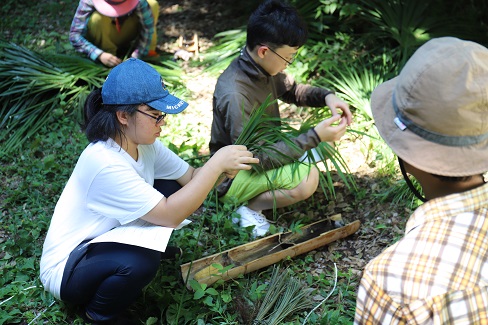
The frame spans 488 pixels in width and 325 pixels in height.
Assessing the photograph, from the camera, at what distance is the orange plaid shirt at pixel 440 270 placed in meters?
1.28

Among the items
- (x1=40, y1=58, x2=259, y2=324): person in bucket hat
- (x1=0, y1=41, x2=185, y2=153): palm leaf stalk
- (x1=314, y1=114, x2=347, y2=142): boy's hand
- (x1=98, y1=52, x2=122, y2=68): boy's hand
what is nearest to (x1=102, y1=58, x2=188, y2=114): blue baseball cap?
(x1=40, y1=58, x2=259, y2=324): person in bucket hat

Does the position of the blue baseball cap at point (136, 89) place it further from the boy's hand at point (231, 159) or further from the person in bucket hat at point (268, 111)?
the person in bucket hat at point (268, 111)

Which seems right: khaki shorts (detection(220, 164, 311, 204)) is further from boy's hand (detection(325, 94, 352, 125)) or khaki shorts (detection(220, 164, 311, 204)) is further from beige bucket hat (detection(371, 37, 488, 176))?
beige bucket hat (detection(371, 37, 488, 176))

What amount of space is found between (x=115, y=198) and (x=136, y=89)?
0.43 metres

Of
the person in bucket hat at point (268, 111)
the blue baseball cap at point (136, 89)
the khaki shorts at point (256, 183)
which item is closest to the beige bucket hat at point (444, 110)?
the blue baseball cap at point (136, 89)

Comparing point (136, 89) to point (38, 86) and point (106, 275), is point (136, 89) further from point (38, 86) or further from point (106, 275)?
point (38, 86)

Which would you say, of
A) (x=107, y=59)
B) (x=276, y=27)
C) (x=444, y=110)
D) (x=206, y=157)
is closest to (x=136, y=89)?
(x=276, y=27)

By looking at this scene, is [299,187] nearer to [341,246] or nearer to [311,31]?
[341,246]

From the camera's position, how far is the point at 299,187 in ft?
9.93

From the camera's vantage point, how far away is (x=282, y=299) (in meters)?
2.52

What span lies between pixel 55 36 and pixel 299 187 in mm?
3365

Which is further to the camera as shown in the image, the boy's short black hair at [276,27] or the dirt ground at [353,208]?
the dirt ground at [353,208]

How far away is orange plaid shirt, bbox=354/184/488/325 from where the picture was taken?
1276 mm

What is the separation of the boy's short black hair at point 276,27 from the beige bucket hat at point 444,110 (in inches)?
56.9
